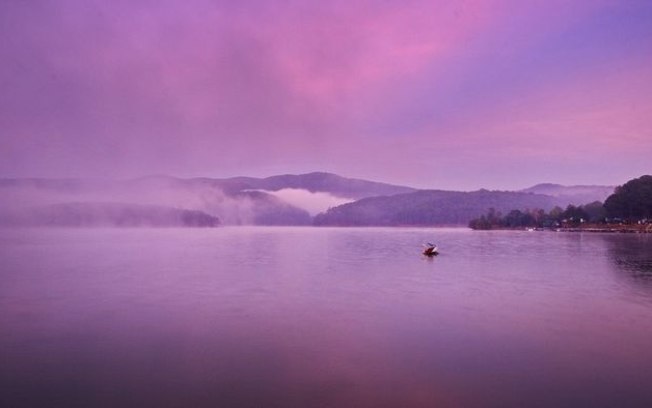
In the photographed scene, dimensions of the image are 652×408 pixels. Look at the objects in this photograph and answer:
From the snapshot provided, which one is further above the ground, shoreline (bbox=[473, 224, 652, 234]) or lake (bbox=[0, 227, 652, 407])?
shoreline (bbox=[473, 224, 652, 234])

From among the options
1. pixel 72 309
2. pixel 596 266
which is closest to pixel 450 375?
pixel 72 309

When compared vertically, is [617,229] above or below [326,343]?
above

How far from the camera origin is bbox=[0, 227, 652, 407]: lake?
1306 cm

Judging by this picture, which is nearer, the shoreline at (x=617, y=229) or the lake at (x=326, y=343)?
the lake at (x=326, y=343)

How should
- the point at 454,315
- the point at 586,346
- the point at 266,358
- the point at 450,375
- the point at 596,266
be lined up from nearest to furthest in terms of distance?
the point at 450,375, the point at 266,358, the point at 586,346, the point at 454,315, the point at 596,266

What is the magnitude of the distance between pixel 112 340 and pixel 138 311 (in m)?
6.11

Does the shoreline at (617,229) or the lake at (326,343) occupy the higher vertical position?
the shoreline at (617,229)

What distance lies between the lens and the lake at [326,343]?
42.9 ft

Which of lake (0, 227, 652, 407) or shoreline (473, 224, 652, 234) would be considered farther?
shoreline (473, 224, 652, 234)

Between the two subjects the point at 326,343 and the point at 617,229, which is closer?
the point at 326,343

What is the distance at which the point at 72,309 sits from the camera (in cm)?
2528

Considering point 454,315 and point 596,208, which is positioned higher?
point 596,208

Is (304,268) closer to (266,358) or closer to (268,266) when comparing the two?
(268,266)

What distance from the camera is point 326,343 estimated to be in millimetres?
18344
